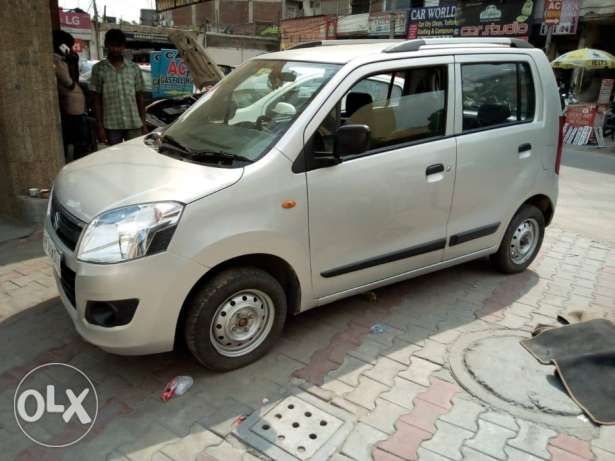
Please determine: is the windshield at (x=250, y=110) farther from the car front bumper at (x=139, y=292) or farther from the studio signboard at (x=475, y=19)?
the studio signboard at (x=475, y=19)

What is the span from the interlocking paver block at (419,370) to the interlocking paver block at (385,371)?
52 mm

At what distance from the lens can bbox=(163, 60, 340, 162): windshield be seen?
3.03 meters

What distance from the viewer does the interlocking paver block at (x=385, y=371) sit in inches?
119

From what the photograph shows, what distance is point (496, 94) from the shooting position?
12.9 feet

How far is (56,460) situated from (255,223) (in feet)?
4.81

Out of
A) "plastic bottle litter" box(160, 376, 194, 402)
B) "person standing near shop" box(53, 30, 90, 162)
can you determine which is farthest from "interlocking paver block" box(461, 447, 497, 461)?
Result: "person standing near shop" box(53, 30, 90, 162)

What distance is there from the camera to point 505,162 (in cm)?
393

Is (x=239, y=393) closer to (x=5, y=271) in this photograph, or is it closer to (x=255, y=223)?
(x=255, y=223)

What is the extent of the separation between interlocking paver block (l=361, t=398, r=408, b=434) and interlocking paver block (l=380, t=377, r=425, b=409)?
0.12 feet

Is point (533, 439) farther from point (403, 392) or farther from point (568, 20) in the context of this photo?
point (568, 20)

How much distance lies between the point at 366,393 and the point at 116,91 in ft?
14.6

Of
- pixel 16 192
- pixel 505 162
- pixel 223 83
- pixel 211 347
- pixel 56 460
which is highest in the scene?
pixel 223 83

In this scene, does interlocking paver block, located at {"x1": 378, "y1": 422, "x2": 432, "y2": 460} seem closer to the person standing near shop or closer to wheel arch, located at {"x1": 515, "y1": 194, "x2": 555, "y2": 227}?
wheel arch, located at {"x1": 515, "y1": 194, "x2": 555, "y2": 227}

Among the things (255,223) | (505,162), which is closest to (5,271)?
(255,223)
